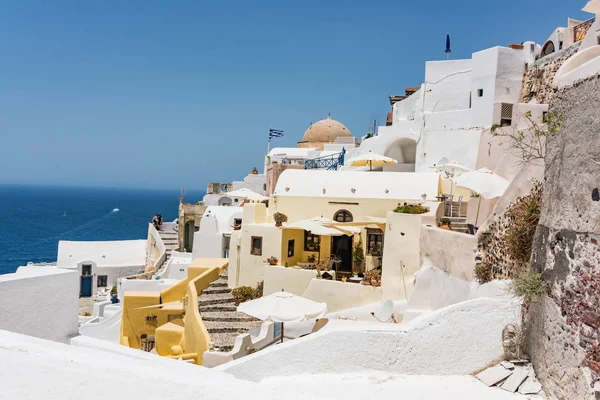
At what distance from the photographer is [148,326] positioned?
22.3m

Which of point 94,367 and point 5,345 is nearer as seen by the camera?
point 94,367

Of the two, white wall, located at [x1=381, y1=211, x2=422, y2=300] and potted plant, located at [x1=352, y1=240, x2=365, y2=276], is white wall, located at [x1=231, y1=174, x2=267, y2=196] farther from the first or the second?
white wall, located at [x1=381, y1=211, x2=422, y2=300]

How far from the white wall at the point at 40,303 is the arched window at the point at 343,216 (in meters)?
13.9

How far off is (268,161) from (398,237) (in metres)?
27.9

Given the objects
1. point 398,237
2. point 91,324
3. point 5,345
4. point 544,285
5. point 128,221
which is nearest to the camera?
point 5,345

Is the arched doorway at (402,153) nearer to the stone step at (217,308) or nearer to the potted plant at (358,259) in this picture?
the potted plant at (358,259)

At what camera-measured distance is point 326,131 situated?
47031 mm

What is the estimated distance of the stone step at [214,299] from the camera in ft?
63.0

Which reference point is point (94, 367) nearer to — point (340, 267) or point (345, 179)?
point (340, 267)

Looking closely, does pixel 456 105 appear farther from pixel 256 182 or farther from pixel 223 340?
pixel 256 182

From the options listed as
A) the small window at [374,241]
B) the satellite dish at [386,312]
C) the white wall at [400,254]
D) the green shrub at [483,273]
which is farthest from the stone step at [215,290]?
the green shrub at [483,273]

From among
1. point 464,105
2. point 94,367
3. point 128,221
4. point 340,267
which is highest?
point 464,105

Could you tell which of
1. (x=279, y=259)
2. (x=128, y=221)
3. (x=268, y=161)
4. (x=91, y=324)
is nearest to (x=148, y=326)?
(x=91, y=324)

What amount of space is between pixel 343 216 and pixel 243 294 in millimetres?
5291
